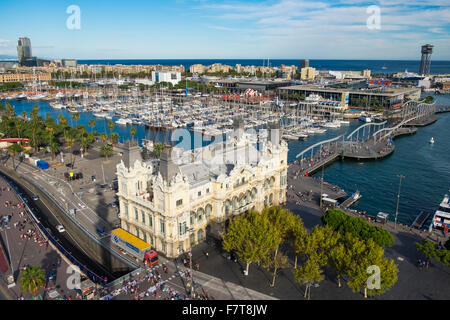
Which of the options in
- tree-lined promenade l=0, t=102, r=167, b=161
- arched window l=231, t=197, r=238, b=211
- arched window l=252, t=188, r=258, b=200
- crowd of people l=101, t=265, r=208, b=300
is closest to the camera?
crowd of people l=101, t=265, r=208, b=300

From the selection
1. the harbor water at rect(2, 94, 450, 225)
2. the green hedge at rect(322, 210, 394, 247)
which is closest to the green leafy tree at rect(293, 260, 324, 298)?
the green hedge at rect(322, 210, 394, 247)

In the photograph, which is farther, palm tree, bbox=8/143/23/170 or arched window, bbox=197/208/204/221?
palm tree, bbox=8/143/23/170

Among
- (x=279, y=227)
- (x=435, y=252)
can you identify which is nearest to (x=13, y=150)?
(x=279, y=227)

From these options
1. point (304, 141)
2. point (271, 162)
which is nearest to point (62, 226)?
point (271, 162)

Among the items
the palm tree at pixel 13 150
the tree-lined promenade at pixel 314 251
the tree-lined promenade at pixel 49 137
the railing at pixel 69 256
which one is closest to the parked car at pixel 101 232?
the railing at pixel 69 256

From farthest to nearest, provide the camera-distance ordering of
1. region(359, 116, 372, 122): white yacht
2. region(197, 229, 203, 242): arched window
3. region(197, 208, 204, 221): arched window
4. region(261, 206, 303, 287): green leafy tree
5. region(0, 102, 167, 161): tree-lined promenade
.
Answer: region(359, 116, 372, 122): white yacht, region(0, 102, 167, 161): tree-lined promenade, region(197, 229, 203, 242): arched window, region(197, 208, 204, 221): arched window, region(261, 206, 303, 287): green leafy tree

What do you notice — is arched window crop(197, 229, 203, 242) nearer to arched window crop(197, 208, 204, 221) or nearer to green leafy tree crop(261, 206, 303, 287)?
arched window crop(197, 208, 204, 221)
